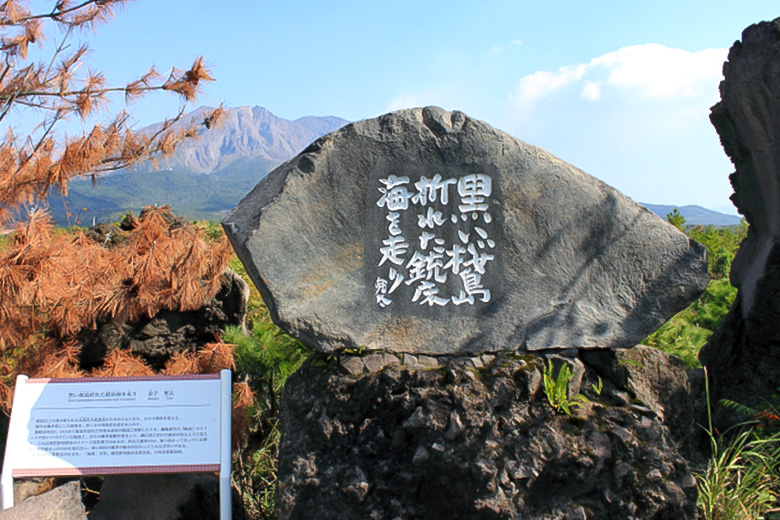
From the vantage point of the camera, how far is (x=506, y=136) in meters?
2.96

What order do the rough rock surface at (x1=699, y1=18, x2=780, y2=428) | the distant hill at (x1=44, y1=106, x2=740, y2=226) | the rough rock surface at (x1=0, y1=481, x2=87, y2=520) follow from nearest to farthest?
the rough rock surface at (x1=0, y1=481, x2=87, y2=520) → the rough rock surface at (x1=699, y1=18, x2=780, y2=428) → the distant hill at (x1=44, y1=106, x2=740, y2=226)

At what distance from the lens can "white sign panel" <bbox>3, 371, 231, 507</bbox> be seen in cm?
256

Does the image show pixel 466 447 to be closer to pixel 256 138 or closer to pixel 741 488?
pixel 741 488

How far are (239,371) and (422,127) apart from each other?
1702mm

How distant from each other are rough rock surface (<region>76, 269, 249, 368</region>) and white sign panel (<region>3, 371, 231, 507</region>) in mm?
1063

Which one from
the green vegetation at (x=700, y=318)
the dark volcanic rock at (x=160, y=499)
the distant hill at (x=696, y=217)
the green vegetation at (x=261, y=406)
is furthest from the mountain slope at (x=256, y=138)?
the dark volcanic rock at (x=160, y=499)

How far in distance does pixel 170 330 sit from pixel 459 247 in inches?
83.6

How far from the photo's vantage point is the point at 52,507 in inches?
97.9

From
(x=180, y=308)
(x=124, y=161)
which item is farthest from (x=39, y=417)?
(x=124, y=161)

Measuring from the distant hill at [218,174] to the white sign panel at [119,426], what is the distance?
6900 centimetres

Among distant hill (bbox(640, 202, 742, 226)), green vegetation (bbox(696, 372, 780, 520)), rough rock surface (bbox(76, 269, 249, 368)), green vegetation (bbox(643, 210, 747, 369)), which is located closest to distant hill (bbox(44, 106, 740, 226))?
distant hill (bbox(640, 202, 742, 226))

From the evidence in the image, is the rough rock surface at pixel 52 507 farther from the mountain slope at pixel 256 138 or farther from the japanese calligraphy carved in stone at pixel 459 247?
the mountain slope at pixel 256 138

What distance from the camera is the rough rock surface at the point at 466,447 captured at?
2.53m

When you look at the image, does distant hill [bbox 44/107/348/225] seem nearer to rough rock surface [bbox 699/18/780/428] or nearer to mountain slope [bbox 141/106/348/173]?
mountain slope [bbox 141/106/348/173]
